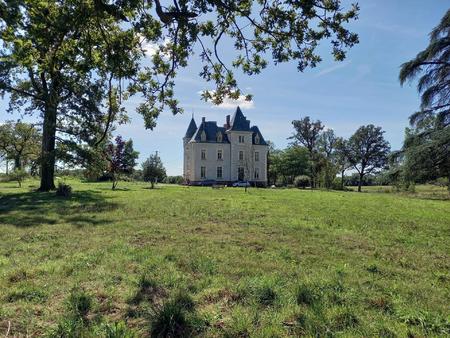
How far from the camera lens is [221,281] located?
15.4ft

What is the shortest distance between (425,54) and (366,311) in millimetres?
22298

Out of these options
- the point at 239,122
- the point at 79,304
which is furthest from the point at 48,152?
the point at 239,122

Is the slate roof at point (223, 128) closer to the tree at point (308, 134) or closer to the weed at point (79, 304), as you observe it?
the tree at point (308, 134)

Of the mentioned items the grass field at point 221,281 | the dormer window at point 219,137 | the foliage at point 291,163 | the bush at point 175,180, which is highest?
the dormer window at point 219,137

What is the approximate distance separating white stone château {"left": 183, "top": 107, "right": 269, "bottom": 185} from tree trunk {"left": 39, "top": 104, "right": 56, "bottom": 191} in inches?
1231

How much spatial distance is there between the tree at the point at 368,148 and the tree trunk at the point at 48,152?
57.9 m

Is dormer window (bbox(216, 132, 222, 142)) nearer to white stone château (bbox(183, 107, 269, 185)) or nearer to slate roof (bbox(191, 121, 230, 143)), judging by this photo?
white stone château (bbox(183, 107, 269, 185))

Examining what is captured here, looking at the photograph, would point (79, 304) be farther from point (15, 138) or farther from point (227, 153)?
point (15, 138)

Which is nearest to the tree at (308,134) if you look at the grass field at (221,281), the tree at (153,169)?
the tree at (153,169)

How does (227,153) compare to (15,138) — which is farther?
(227,153)

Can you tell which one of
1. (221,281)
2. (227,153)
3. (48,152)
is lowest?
(221,281)

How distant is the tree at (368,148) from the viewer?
6688cm

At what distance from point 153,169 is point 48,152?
16382mm

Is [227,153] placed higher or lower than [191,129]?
lower
